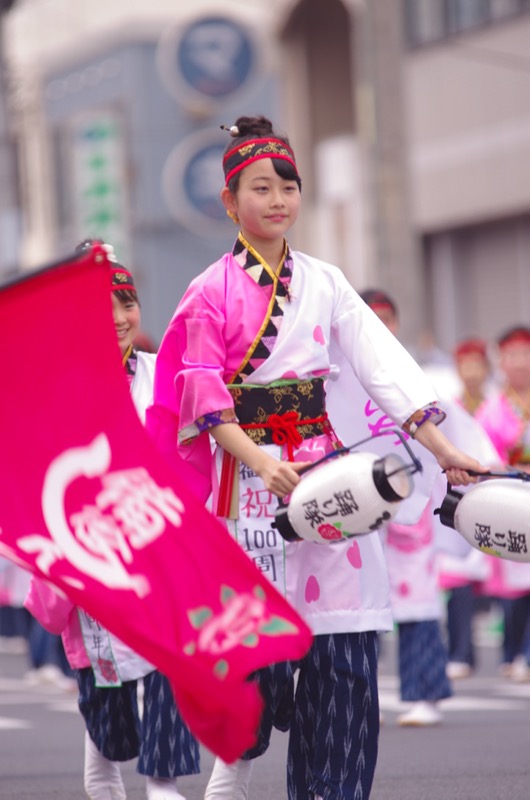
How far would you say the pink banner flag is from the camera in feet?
14.3

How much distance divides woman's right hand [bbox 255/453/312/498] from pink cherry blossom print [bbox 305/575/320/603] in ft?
1.22

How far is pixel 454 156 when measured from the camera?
22031 mm

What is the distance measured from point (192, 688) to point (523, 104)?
58.1 ft

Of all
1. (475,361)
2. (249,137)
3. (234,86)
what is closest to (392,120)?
(234,86)

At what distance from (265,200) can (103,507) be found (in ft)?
3.28

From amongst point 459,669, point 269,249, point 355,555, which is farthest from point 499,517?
point 459,669

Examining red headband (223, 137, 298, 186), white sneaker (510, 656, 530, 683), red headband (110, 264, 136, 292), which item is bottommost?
white sneaker (510, 656, 530, 683)

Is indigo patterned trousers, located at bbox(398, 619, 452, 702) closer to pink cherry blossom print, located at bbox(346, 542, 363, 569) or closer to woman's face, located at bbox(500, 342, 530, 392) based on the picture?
woman's face, located at bbox(500, 342, 530, 392)

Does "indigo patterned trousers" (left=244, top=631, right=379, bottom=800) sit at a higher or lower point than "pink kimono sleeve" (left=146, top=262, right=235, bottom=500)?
lower

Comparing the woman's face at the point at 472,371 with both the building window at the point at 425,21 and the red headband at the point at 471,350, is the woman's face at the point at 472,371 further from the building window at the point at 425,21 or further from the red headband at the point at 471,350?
the building window at the point at 425,21

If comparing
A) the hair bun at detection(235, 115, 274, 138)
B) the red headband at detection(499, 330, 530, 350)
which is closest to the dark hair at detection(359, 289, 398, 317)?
the red headband at detection(499, 330, 530, 350)

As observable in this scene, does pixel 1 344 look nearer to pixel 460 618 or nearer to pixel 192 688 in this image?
pixel 192 688

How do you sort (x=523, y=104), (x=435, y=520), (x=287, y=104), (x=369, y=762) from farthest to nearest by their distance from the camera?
(x=287, y=104) → (x=523, y=104) → (x=435, y=520) → (x=369, y=762)

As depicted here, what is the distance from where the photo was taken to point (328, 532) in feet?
15.1
